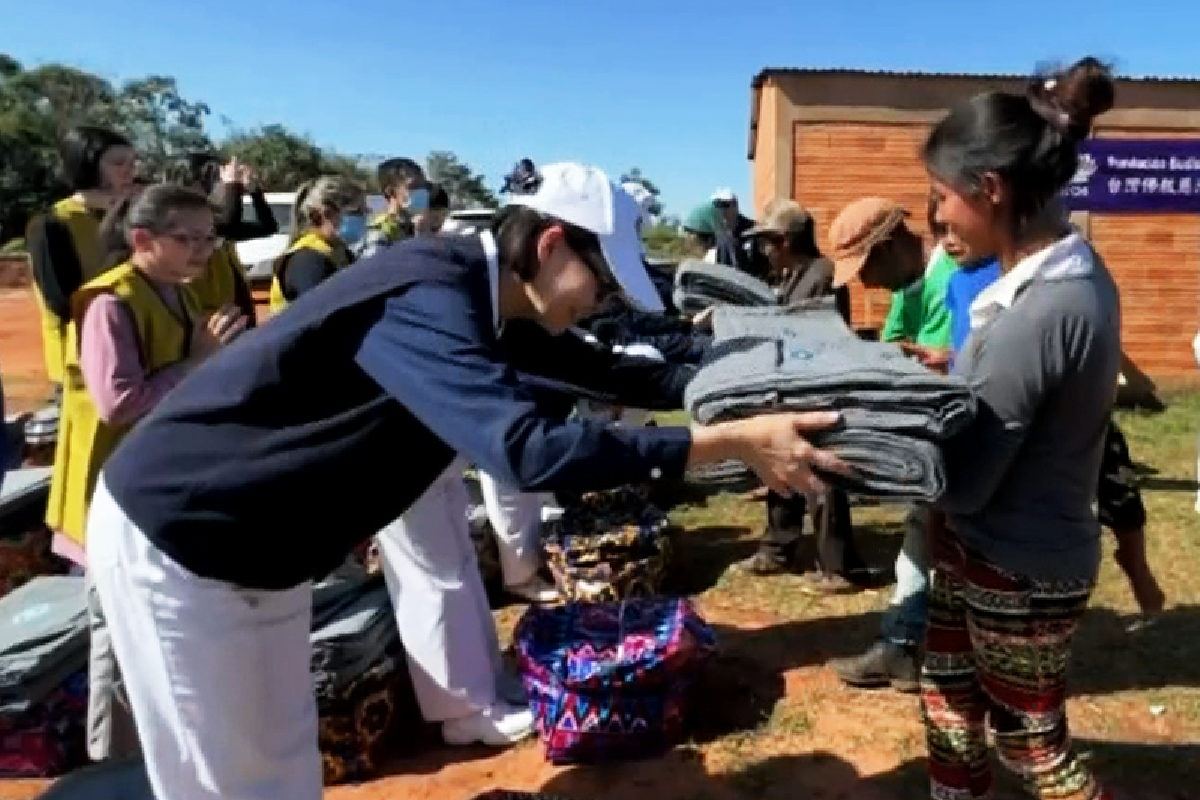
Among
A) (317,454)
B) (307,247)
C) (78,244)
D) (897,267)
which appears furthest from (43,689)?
(897,267)

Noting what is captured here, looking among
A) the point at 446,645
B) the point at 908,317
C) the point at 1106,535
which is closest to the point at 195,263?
the point at 446,645

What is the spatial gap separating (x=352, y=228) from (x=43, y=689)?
2339 millimetres

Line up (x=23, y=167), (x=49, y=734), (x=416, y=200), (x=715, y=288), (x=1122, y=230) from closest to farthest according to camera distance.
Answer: (x=715, y=288)
(x=49, y=734)
(x=416, y=200)
(x=1122, y=230)
(x=23, y=167)

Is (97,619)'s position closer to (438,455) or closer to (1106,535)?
(438,455)

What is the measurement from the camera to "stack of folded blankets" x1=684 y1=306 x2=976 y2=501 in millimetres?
1871

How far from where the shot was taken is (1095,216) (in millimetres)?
9750

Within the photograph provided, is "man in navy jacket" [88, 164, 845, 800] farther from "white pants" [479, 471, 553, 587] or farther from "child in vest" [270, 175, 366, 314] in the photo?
"white pants" [479, 471, 553, 587]

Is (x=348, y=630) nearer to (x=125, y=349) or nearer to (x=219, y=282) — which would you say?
(x=125, y=349)

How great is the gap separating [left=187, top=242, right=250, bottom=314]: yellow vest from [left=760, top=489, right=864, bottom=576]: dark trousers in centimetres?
248

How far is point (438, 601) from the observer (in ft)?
12.0

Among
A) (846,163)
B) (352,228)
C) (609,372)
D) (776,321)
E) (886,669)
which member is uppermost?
(846,163)

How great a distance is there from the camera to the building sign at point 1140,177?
364 inches

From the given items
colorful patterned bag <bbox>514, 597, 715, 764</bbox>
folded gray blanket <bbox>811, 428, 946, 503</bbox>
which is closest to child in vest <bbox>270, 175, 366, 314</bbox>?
colorful patterned bag <bbox>514, 597, 715, 764</bbox>

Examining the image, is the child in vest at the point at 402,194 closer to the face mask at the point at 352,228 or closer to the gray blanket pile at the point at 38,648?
the face mask at the point at 352,228
